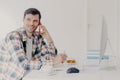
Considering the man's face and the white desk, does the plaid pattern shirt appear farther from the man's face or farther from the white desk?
the white desk

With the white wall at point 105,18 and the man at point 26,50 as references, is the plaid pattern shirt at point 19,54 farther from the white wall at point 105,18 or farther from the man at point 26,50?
the white wall at point 105,18

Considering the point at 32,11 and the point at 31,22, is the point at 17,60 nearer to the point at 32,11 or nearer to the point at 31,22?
the point at 31,22

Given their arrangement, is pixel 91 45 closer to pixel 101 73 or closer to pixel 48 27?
pixel 48 27

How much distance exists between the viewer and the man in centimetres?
261

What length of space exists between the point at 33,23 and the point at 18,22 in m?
0.23

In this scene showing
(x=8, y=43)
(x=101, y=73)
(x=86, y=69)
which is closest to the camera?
(x=101, y=73)

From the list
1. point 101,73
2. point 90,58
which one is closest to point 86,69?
point 101,73

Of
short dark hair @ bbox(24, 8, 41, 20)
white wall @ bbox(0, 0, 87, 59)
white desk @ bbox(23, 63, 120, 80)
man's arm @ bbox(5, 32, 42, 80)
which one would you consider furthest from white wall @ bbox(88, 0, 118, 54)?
man's arm @ bbox(5, 32, 42, 80)

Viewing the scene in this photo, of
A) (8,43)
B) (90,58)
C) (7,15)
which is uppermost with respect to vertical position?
(7,15)

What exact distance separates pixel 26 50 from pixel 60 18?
63 cm

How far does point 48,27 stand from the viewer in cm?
321

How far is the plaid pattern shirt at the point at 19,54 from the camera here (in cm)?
259

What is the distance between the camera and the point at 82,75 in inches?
91.4

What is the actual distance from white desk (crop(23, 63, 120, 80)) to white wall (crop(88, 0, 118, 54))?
84 cm
